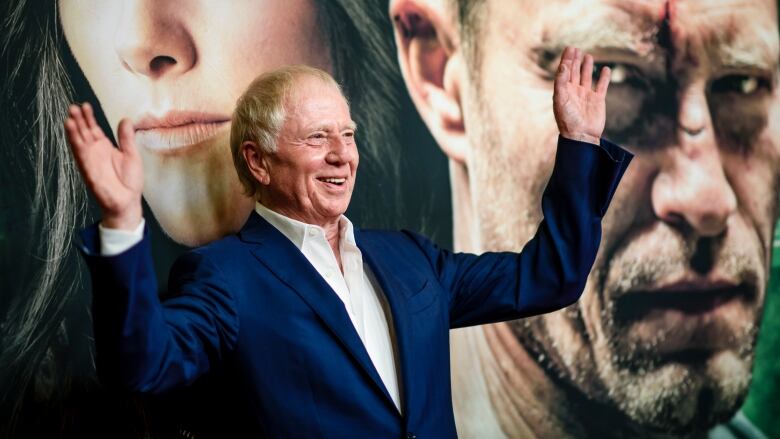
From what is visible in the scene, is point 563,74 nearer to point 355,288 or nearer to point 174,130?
point 355,288

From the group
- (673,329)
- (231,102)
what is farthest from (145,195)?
(673,329)

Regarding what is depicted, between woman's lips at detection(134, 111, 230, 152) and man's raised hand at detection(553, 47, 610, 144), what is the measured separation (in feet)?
2.24

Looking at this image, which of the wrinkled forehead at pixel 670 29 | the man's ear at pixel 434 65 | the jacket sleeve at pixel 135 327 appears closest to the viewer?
the jacket sleeve at pixel 135 327

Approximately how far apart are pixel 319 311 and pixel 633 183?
3.22 ft

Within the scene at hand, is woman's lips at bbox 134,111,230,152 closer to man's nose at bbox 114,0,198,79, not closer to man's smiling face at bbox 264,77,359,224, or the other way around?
man's nose at bbox 114,0,198,79

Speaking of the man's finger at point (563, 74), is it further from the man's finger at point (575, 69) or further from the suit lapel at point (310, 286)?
the suit lapel at point (310, 286)

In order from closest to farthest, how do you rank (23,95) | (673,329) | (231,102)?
(23,95) < (231,102) < (673,329)

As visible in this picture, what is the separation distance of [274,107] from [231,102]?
0.84 feet

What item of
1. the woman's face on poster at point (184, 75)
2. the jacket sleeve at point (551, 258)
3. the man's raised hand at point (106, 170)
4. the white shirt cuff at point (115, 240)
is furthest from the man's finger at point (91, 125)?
the jacket sleeve at point (551, 258)

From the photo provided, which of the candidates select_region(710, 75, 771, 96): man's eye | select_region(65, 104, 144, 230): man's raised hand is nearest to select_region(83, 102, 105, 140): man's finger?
select_region(65, 104, 144, 230): man's raised hand

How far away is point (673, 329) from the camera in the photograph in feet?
7.22

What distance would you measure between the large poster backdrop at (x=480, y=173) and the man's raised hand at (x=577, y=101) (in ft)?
1.29

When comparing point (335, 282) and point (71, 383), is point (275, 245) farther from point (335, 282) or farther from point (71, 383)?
point (71, 383)

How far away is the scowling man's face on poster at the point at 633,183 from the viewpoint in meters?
2.04
